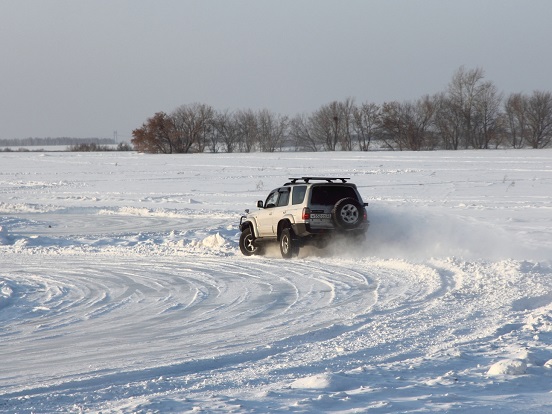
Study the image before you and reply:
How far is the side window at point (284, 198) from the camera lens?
1989 cm

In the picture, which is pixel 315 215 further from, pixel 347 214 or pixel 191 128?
pixel 191 128

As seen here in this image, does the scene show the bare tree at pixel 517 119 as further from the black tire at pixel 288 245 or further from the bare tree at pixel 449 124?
the black tire at pixel 288 245

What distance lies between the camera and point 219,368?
815 cm

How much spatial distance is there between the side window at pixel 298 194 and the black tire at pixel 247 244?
170 cm

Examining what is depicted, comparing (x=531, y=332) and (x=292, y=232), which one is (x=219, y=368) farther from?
(x=292, y=232)

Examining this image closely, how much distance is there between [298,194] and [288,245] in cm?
128

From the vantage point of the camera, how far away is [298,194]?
19.5m

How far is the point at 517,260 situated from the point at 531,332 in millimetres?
6573

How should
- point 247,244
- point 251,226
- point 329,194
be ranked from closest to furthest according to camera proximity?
1. point 329,194
2. point 247,244
3. point 251,226

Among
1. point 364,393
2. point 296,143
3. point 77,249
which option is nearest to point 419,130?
point 296,143

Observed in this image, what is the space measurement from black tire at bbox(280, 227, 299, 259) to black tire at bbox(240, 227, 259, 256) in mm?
1345

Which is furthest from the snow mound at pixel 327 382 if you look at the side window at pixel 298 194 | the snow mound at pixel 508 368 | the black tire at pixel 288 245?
the side window at pixel 298 194

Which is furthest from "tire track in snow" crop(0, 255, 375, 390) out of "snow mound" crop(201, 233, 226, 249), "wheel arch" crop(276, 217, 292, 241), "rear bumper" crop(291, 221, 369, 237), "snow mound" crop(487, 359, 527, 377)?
"snow mound" crop(201, 233, 226, 249)

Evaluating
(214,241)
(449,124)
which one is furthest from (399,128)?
(214,241)
